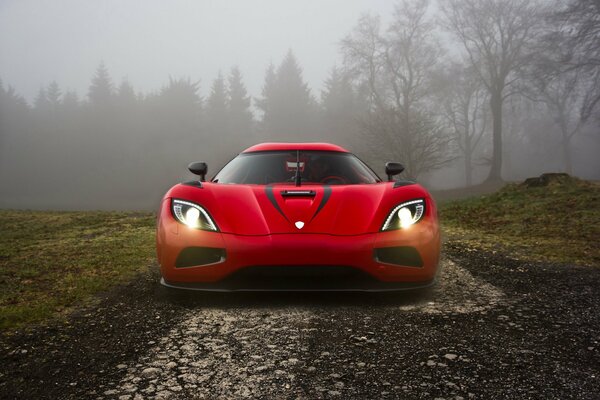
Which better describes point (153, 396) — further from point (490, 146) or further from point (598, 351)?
point (490, 146)

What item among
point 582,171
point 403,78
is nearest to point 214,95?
point 403,78

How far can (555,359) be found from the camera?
7.51 feet

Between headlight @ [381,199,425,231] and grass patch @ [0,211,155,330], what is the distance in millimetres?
2464

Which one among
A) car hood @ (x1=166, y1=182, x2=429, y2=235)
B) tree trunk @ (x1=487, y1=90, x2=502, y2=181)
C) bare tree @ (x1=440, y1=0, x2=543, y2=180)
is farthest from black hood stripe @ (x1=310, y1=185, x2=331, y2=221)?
tree trunk @ (x1=487, y1=90, x2=502, y2=181)

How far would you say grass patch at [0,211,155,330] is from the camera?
352cm

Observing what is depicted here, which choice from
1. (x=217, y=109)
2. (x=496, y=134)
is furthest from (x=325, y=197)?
(x=217, y=109)

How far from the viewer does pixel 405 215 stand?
128 inches

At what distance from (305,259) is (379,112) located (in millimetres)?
23408

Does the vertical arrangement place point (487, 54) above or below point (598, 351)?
above

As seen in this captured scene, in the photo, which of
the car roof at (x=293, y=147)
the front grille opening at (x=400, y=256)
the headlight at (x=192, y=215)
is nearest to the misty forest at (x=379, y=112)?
the car roof at (x=293, y=147)

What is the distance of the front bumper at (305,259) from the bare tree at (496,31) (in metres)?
25.4

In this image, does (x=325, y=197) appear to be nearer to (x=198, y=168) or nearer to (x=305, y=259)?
(x=305, y=259)

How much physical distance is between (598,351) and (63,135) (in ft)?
183

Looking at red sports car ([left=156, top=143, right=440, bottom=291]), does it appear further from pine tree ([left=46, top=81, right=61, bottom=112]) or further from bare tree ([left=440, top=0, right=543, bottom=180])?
pine tree ([left=46, top=81, right=61, bottom=112])
